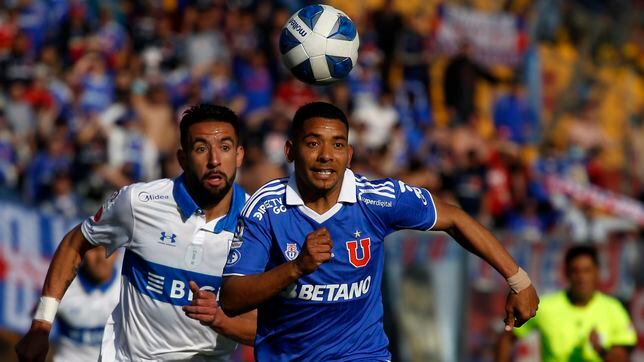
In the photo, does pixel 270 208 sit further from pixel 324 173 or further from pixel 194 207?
pixel 194 207

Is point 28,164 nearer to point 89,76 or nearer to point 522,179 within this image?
point 89,76

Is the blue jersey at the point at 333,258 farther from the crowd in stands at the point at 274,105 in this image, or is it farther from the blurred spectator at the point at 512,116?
the blurred spectator at the point at 512,116

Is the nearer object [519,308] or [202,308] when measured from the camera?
[202,308]

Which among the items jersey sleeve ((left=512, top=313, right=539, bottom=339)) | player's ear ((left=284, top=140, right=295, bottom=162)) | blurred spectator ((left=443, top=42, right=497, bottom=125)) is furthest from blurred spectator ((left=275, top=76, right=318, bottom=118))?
player's ear ((left=284, top=140, right=295, bottom=162))

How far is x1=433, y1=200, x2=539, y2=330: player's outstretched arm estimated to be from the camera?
20.4 ft

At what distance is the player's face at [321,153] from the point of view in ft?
19.9

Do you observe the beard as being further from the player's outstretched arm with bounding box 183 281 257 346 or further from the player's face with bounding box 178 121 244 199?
the player's outstretched arm with bounding box 183 281 257 346

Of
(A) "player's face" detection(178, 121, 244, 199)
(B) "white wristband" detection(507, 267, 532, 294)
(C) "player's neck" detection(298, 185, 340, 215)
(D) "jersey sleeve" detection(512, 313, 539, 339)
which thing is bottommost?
(D) "jersey sleeve" detection(512, 313, 539, 339)

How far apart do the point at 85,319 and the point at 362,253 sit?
375 centimetres

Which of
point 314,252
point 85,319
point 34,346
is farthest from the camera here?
point 85,319

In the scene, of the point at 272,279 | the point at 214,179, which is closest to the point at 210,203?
the point at 214,179

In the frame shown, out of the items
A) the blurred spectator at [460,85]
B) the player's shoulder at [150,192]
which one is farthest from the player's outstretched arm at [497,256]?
the blurred spectator at [460,85]

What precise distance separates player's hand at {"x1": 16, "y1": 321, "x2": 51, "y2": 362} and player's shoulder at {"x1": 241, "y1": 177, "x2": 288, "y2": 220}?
141 cm

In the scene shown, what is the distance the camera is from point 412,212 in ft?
20.6
